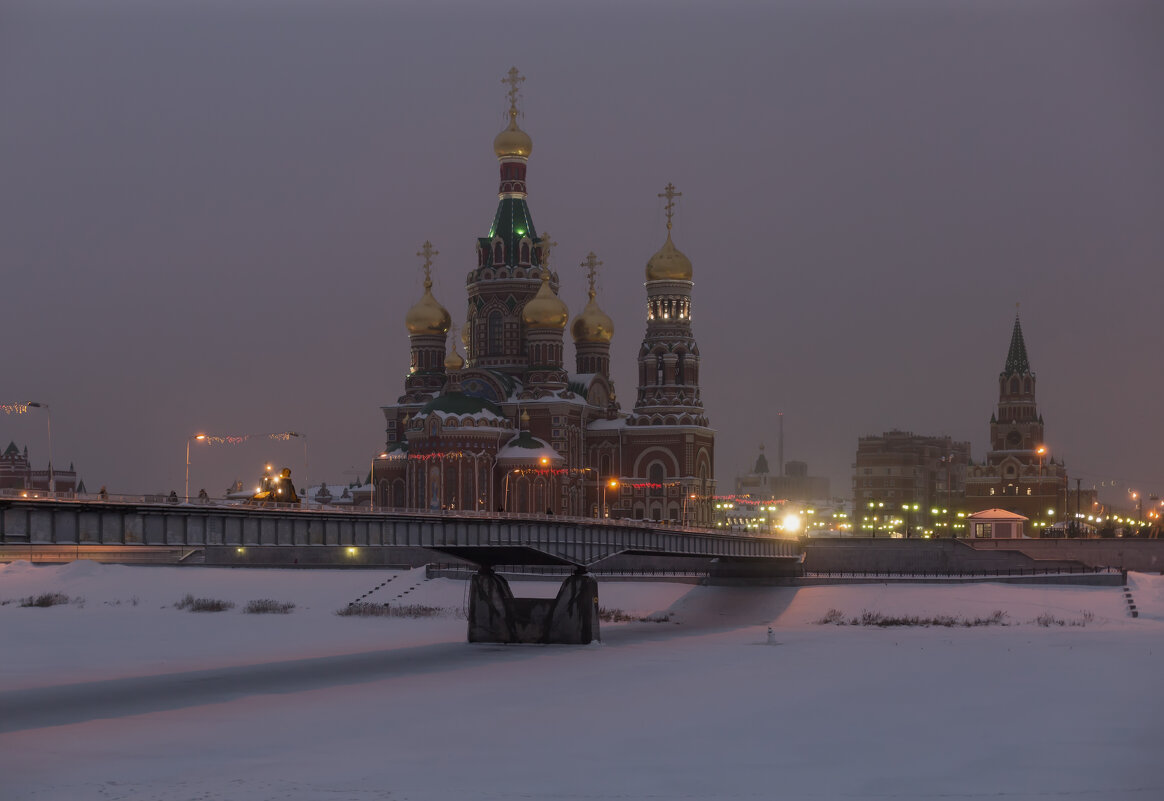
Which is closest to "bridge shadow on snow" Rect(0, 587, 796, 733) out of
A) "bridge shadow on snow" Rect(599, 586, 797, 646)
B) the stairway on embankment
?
"bridge shadow on snow" Rect(599, 586, 797, 646)

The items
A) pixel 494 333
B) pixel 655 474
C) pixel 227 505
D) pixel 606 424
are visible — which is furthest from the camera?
pixel 494 333

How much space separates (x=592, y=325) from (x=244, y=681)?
88299 millimetres

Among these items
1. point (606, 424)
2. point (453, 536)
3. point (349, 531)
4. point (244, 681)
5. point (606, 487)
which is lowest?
point (244, 681)

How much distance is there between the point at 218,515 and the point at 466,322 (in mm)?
84330

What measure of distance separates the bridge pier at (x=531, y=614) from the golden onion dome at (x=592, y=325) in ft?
232

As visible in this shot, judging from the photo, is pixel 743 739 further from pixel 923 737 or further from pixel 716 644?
pixel 716 644

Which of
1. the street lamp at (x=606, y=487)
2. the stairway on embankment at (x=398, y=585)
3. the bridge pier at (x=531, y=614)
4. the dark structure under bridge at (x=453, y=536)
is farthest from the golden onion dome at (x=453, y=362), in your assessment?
the bridge pier at (x=531, y=614)

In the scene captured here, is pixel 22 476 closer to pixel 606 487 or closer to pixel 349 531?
pixel 606 487

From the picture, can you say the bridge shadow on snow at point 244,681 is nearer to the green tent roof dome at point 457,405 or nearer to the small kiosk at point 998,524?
the green tent roof dome at point 457,405

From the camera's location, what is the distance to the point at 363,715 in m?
36.9

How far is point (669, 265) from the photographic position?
126500 millimetres

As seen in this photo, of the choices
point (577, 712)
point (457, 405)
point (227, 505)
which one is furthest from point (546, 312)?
point (577, 712)

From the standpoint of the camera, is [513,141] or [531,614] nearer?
[531,614]

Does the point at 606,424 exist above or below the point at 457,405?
below
